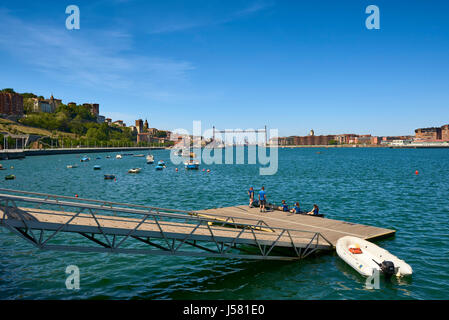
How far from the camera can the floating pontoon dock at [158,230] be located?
44.8ft

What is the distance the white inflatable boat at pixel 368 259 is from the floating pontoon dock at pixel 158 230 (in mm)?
1462

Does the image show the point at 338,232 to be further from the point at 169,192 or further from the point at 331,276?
the point at 169,192

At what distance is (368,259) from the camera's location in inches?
727

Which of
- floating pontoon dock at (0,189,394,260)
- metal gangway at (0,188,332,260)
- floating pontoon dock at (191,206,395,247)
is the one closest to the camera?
metal gangway at (0,188,332,260)

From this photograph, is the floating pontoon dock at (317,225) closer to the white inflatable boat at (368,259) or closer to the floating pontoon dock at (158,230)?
the floating pontoon dock at (158,230)

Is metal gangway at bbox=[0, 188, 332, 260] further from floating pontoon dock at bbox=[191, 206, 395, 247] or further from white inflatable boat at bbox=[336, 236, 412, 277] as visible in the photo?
floating pontoon dock at bbox=[191, 206, 395, 247]

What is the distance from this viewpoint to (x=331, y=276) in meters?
18.0

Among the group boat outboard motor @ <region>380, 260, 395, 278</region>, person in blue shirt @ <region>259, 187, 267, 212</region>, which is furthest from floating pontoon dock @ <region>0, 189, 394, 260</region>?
boat outboard motor @ <region>380, 260, 395, 278</region>

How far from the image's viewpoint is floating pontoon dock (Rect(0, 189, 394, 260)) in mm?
13656

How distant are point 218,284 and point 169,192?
36957mm

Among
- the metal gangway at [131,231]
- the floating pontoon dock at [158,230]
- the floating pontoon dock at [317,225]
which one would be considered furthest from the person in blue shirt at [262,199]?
the metal gangway at [131,231]

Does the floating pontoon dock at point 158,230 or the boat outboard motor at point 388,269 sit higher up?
the floating pontoon dock at point 158,230

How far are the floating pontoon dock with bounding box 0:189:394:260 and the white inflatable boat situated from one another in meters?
1.46
